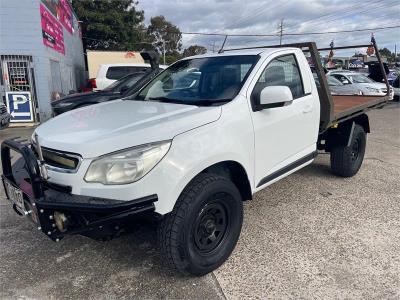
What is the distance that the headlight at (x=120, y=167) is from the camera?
7.89ft

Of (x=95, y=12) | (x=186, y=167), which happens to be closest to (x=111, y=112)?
(x=186, y=167)

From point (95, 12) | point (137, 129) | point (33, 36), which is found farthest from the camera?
point (95, 12)

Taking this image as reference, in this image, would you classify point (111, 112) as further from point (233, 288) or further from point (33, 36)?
point (33, 36)

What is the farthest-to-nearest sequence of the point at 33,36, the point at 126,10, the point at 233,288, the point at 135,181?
the point at 126,10
the point at 33,36
the point at 233,288
the point at 135,181

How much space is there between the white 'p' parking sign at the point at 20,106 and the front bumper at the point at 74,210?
10119 millimetres

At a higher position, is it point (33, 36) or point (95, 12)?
point (95, 12)

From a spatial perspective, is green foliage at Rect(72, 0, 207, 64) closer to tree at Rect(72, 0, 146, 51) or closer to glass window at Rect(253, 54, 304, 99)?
tree at Rect(72, 0, 146, 51)

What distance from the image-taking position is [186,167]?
8.42ft

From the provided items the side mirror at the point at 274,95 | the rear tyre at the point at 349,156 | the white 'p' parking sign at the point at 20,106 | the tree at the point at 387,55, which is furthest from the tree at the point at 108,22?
the tree at the point at 387,55

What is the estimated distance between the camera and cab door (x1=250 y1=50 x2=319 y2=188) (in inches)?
133

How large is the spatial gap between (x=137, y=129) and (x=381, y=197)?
3.52m

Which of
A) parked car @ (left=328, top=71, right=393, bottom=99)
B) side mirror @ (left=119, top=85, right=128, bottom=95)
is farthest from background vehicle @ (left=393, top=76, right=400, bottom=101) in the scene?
side mirror @ (left=119, top=85, right=128, bottom=95)

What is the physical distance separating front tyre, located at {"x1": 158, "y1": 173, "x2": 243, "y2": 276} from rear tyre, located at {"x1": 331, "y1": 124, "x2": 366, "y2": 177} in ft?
8.58

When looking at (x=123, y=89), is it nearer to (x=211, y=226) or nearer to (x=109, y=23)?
(x=211, y=226)
